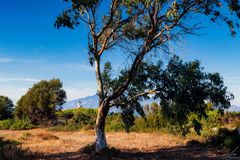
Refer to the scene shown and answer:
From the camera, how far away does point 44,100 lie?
3756cm

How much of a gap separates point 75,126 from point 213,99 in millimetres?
19677

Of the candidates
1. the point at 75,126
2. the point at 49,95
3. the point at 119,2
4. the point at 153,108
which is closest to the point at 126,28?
the point at 119,2

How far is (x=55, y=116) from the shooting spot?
39188 millimetres

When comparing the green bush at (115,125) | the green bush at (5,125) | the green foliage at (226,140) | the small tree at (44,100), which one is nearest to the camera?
the green foliage at (226,140)

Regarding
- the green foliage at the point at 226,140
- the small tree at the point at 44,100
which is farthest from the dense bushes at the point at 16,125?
the green foliage at the point at 226,140

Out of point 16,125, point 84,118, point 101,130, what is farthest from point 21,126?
point 101,130

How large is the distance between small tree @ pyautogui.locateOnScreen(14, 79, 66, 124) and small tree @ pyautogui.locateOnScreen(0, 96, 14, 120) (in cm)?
733

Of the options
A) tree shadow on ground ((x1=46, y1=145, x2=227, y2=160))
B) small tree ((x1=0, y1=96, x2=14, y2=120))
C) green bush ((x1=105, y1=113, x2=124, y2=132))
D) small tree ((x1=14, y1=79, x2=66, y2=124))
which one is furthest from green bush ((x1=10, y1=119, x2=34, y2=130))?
tree shadow on ground ((x1=46, y1=145, x2=227, y2=160))

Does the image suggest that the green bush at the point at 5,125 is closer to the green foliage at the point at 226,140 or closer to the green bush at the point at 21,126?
the green bush at the point at 21,126

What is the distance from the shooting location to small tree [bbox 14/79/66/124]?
124 feet

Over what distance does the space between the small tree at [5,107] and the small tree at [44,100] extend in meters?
7.33

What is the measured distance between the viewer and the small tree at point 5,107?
45.9m

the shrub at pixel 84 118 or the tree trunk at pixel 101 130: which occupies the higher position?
the shrub at pixel 84 118

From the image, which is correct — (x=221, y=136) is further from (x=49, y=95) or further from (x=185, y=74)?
(x=49, y=95)
